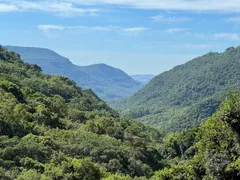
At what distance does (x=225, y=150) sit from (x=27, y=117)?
36882 mm

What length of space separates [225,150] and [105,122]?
155 ft

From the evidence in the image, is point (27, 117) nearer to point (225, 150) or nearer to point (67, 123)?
point (67, 123)

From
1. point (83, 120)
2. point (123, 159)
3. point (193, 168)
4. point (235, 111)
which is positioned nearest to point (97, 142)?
point (123, 159)

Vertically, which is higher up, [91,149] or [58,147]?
[58,147]

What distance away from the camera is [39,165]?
101 ft

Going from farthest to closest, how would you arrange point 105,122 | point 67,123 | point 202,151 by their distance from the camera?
point 105,122 → point 67,123 → point 202,151

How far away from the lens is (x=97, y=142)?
4681 cm

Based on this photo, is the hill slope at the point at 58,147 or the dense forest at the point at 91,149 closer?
the dense forest at the point at 91,149

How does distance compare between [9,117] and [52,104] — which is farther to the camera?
[52,104]

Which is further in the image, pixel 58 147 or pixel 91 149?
pixel 91 149

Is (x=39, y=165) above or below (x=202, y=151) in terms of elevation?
below

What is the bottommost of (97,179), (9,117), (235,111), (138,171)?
(138,171)

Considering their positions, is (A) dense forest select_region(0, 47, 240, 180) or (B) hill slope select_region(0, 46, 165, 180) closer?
(A) dense forest select_region(0, 47, 240, 180)

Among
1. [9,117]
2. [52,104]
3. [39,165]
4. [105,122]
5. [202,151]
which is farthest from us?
[52,104]
